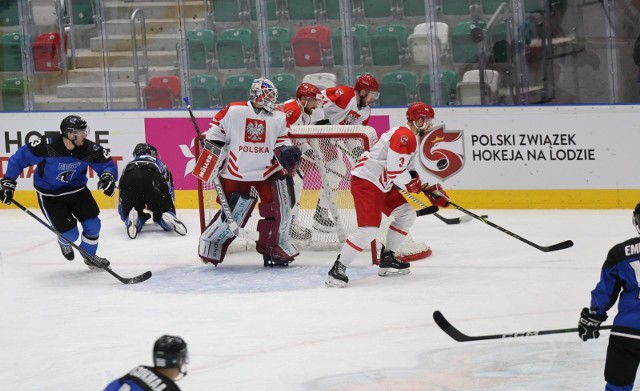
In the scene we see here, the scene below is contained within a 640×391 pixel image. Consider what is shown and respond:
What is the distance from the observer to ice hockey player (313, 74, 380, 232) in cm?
795

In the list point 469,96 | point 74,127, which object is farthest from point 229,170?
point 469,96

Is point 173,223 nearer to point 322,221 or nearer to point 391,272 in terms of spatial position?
point 322,221

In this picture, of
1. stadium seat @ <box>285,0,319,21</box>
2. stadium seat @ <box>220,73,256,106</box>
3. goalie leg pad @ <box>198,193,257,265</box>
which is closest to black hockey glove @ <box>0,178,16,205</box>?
goalie leg pad @ <box>198,193,257,265</box>

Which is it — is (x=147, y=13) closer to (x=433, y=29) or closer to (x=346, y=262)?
(x=433, y=29)

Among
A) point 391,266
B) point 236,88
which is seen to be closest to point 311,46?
point 236,88

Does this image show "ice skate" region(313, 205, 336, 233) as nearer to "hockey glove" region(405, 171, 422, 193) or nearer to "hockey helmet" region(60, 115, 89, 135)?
"hockey glove" region(405, 171, 422, 193)

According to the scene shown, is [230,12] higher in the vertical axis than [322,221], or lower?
higher

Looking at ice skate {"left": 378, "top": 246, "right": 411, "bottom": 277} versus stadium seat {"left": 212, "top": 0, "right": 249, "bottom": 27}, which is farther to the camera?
stadium seat {"left": 212, "top": 0, "right": 249, "bottom": 27}

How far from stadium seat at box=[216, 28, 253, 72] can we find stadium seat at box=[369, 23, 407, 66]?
1.03m

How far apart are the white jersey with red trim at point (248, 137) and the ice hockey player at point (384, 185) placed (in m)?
0.70

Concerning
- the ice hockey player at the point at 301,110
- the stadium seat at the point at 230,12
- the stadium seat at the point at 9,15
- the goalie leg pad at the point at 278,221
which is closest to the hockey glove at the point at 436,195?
the goalie leg pad at the point at 278,221

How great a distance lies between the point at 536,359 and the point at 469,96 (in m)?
4.22

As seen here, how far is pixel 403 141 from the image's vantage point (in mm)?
6566

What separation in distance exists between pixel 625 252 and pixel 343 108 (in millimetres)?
4382
